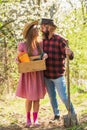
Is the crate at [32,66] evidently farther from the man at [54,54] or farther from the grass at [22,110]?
the grass at [22,110]

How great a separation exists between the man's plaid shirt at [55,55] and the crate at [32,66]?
0.23 meters

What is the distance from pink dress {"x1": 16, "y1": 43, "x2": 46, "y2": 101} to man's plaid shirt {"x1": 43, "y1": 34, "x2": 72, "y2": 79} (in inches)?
7.4

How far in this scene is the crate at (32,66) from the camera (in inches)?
250

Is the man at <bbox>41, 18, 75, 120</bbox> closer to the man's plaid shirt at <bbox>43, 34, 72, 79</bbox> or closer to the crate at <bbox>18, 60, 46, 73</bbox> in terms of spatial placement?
the man's plaid shirt at <bbox>43, 34, 72, 79</bbox>

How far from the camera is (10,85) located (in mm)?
10703

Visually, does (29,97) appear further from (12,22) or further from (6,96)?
(12,22)

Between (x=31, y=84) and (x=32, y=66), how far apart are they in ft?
1.13

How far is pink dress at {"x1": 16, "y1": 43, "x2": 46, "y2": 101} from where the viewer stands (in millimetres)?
6527

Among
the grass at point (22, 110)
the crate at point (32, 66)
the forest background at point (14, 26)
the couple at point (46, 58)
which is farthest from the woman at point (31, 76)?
the forest background at point (14, 26)

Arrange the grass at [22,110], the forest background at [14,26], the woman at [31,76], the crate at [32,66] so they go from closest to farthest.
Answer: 1. the crate at [32,66]
2. the woman at [31,76]
3. the grass at [22,110]
4. the forest background at [14,26]

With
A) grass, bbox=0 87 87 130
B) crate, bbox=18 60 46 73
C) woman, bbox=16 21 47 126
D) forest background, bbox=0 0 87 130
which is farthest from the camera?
forest background, bbox=0 0 87 130

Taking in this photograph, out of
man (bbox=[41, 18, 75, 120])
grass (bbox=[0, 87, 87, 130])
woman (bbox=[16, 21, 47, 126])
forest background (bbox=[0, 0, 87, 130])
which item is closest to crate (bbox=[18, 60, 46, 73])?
woman (bbox=[16, 21, 47, 126])

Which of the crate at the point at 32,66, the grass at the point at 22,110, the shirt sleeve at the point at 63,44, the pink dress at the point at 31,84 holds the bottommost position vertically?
the grass at the point at 22,110

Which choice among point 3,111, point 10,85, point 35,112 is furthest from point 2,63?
point 35,112
